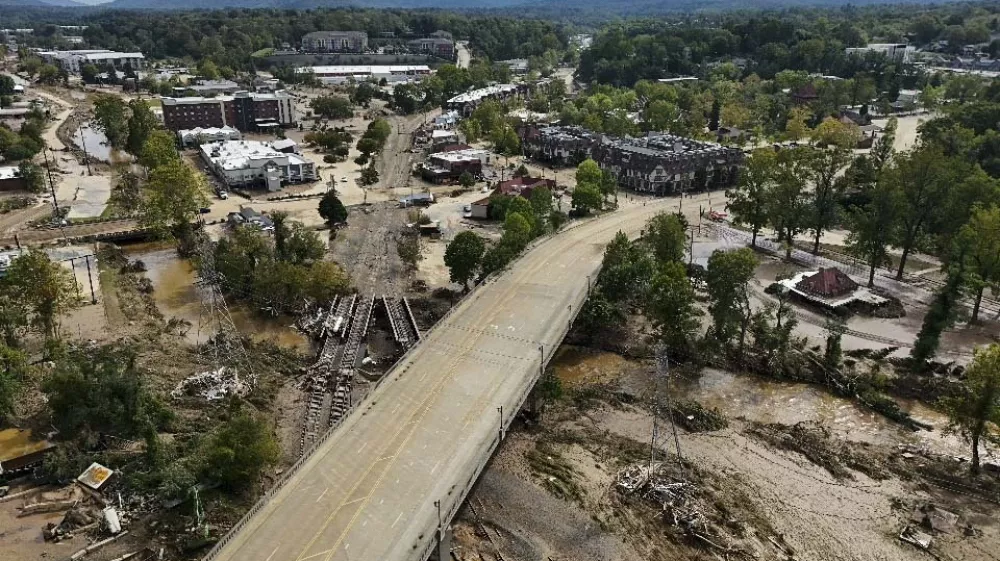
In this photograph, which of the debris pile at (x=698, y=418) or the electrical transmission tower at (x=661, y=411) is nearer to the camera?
the electrical transmission tower at (x=661, y=411)

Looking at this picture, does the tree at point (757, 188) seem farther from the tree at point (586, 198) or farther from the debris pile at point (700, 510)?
the debris pile at point (700, 510)

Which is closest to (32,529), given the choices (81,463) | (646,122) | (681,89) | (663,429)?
(81,463)

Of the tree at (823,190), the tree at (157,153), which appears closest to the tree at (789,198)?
the tree at (823,190)

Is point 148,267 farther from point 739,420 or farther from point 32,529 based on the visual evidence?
point 739,420

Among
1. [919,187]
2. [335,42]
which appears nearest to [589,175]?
[919,187]

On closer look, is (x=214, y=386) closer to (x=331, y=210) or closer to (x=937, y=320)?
(x=331, y=210)

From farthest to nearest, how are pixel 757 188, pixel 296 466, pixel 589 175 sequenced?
pixel 589 175 < pixel 757 188 < pixel 296 466
